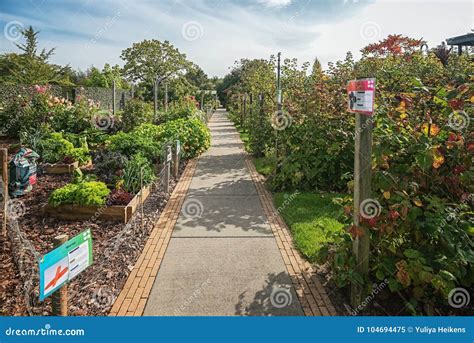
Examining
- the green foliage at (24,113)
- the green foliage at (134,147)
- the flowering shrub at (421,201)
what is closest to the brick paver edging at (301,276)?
the flowering shrub at (421,201)

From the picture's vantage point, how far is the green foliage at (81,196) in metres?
4.82

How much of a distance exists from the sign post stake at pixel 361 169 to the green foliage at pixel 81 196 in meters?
3.41

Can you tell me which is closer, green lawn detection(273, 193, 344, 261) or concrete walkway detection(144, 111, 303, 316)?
concrete walkway detection(144, 111, 303, 316)

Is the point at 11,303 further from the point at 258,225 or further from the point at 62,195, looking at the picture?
the point at 258,225

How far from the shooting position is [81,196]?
192 inches

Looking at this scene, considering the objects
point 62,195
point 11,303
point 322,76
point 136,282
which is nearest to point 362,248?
point 136,282

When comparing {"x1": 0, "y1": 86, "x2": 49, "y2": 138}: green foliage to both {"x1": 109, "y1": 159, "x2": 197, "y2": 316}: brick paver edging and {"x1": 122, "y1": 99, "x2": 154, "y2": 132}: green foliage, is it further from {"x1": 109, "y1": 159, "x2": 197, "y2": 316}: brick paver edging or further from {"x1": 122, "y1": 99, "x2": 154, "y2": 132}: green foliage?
{"x1": 109, "y1": 159, "x2": 197, "y2": 316}: brick paver edging

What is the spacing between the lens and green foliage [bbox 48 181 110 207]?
482cm

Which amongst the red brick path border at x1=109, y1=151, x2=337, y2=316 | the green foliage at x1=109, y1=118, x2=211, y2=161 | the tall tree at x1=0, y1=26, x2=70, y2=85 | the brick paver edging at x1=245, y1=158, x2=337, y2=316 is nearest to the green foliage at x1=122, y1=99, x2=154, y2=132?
the green foliage at x1=109, y1=118, x2=211, y2=161

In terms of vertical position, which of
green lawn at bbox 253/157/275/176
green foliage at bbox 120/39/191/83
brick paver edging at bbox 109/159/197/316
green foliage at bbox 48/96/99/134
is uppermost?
green foliage at bbox 120/39/191/83

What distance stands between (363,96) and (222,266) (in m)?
2.11

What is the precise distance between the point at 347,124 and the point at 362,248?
11.6 feet

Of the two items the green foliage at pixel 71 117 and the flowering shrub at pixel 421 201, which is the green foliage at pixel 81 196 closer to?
the flowering shrub at pixel 421 201

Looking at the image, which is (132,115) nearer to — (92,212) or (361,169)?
(92,212)
